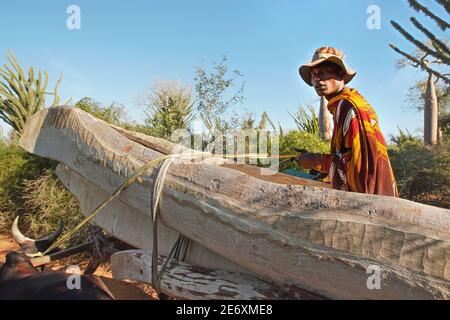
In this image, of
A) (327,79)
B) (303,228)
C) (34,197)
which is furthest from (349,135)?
(34,197)

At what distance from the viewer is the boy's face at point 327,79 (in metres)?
2.42

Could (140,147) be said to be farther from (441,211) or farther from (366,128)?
(441,211)

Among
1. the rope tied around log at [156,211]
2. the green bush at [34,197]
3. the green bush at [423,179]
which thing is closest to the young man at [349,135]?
the rope tied around log at [156,211]

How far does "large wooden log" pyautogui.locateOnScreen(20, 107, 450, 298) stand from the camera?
1295mm

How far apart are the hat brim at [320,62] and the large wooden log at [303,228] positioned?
981 millimetres

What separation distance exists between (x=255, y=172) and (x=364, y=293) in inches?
61.7

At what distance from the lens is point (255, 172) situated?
2.89 meters

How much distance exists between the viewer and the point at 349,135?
218 cm

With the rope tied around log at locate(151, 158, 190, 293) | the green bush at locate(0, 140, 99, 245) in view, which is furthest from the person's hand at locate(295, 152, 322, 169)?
the green bush at locate(0, 140, 99, 245)

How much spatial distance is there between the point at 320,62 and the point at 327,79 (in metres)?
0.14

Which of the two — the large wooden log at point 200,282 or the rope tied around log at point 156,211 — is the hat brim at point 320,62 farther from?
the large wooden log at point 200,282

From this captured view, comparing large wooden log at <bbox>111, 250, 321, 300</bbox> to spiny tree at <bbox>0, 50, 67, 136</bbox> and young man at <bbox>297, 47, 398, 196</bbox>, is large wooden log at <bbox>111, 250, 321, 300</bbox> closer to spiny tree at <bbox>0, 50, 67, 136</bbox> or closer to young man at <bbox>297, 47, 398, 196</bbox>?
young man at <bbox>297, 47, 398, 196</bbox>

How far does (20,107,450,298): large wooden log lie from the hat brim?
0.98 m
